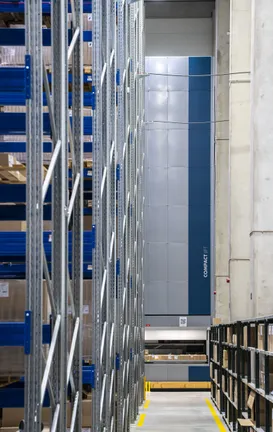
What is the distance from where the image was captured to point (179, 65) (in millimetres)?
32812

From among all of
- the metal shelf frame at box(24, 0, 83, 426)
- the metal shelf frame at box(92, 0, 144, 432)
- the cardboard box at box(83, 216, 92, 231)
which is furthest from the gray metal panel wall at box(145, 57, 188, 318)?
the metal shelf frame at box(24, 0, 83, 426)

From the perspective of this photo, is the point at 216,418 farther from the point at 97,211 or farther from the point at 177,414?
the point at 97,211

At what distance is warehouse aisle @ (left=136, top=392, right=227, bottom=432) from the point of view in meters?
18.6

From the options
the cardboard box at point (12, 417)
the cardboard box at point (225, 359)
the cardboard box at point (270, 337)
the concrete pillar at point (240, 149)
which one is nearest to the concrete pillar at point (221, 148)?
the concrete pillar at point (240, 149)

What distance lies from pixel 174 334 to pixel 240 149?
9.83 metres

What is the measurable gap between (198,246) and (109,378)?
2009cm

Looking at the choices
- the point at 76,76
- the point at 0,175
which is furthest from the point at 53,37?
the point at 0,175

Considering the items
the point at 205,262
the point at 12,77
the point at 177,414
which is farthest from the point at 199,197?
the point at 12,77

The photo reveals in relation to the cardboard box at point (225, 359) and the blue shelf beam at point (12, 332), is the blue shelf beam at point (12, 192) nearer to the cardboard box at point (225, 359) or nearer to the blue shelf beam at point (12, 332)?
the blue shelf beam at point (12, 332)

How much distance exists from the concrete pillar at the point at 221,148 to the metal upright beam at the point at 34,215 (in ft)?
81.9

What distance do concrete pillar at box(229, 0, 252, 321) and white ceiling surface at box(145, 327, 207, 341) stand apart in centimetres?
791

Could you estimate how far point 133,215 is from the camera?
63.9 feet

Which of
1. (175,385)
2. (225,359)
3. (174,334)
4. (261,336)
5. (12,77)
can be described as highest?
(12,77)

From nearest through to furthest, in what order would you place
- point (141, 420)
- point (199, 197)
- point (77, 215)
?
point (77, 215) < point (141, 420) < point (199, 197)
